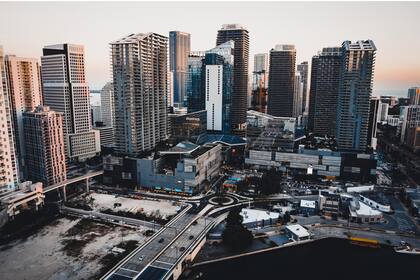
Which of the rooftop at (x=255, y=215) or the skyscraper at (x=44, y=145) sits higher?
the skyscraper at (x=44, y=145)

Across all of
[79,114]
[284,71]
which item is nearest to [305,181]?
[79,114]

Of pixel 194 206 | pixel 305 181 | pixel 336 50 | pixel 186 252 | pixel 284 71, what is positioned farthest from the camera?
pixel 284 71

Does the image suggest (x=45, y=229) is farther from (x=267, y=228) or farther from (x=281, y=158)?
(x=281, y=158)

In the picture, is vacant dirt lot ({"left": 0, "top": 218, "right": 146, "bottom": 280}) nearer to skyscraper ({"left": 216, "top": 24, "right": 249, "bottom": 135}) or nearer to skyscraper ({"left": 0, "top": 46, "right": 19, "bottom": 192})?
skyscraper ({"left": 0, "top": 46, "right": 19, "bottom": 192})

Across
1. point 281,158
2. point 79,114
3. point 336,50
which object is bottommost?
point 281,158

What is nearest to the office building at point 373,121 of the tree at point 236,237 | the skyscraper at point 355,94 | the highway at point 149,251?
the skyscraper at point 355,94

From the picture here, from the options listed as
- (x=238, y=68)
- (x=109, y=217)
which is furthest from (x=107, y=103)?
(x=109, y=217)

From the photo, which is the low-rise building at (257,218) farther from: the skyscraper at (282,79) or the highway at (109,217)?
the skyscraper at (282,79)
